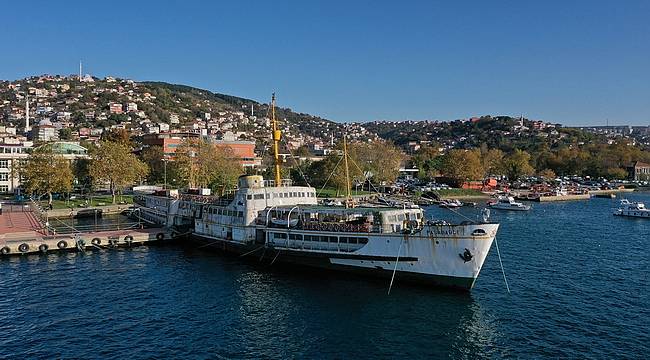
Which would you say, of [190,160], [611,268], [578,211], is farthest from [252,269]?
[578,211]

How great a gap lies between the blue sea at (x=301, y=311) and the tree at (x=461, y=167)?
82.2 metres

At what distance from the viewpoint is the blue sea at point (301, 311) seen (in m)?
24.5

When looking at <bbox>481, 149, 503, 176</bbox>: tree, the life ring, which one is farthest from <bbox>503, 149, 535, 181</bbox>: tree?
the life ring

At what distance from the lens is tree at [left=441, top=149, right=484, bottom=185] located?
416 ft

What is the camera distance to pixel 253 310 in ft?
Result: 98.7

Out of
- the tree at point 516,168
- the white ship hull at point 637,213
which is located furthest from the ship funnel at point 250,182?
the tree at point 516,168

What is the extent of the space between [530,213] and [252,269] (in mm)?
61449

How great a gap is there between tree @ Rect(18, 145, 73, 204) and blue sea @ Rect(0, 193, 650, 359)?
3513 cm

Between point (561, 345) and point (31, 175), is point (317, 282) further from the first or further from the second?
point (31, 175)

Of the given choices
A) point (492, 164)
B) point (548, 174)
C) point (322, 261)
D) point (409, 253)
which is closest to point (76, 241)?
point (322, 261)

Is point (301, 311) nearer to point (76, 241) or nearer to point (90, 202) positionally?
point (76, 241)

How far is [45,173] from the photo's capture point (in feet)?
245

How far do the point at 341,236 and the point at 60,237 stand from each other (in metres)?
30.3

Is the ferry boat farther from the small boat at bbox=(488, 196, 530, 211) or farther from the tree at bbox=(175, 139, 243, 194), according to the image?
the small boat at bbox=(488, 196, 530, 211)
